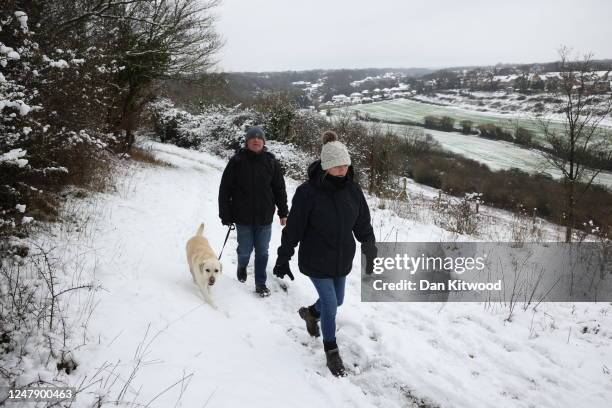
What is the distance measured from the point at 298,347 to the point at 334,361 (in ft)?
1.65

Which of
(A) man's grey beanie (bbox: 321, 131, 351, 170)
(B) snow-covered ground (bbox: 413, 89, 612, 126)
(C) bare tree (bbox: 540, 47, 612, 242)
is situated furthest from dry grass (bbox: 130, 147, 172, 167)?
(B) snow-covered ground (bbox: 413, 89, 612, 126)

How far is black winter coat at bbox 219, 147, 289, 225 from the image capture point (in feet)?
15.2

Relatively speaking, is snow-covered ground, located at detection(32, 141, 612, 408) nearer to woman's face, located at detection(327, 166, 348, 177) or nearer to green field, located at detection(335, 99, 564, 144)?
woman's face, located at detection(327, 166, 348, 177)

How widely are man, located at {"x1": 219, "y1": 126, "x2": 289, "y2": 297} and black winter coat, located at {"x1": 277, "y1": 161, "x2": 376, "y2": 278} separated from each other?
1286mm

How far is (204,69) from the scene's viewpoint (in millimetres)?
15992

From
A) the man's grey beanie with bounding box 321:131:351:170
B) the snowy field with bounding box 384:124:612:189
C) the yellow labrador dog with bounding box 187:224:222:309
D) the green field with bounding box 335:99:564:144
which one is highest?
the green field with bounding box 335:99:564:144

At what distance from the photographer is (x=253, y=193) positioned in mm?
4648

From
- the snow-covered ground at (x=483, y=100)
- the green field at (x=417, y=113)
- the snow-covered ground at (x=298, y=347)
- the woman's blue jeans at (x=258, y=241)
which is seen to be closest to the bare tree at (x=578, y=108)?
the snow-covered ground at (x=298, y=347)

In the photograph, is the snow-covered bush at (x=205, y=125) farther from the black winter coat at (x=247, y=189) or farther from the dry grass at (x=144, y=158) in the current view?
the black winter coat at (x=247, y=189)

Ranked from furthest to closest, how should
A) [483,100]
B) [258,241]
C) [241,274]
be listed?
[483,100] < [241,274] < [258,241]

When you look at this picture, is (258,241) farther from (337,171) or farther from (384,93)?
(384,93)

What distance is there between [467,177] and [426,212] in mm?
36025

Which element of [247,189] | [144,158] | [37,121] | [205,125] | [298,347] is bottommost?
[298,347]

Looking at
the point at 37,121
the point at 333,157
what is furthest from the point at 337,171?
the point at 37,121
